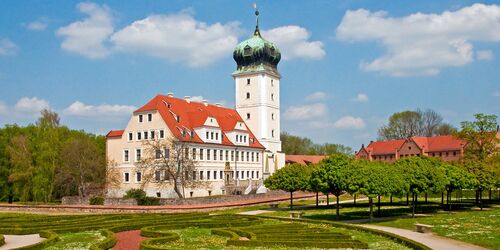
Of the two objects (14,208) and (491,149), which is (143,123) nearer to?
(14,208)

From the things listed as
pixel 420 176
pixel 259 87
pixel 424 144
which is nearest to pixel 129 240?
pixel 420 176

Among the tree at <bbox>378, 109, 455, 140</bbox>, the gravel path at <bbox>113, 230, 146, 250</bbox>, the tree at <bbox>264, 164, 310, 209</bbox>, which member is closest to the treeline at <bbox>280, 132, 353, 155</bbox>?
the tree at <bbox>378, 109, 455, 140</bbox>

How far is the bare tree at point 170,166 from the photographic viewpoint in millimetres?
63938

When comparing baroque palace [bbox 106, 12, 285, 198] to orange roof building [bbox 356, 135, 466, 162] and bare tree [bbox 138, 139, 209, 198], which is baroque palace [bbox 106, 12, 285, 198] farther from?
orange roof building [bbox 356, 135, 466, 162]

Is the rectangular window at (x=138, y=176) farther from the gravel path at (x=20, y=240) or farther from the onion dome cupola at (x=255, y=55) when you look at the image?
the gravel path at (x=20, y=240)

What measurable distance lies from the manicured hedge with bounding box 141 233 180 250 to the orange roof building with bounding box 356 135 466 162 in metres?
73.6

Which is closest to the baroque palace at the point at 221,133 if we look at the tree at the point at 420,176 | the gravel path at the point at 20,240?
the tree at the point at 420,176

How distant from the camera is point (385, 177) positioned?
1591 inches

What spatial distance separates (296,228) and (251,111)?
177 feet

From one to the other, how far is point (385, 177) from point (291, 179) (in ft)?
49.9

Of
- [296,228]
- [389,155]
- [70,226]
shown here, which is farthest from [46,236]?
[389,155]

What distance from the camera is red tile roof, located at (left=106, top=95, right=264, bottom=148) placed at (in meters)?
69.4

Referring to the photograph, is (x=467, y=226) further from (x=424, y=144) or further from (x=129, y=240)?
(x=424, y=144)

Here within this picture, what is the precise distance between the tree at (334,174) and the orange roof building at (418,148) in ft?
188
